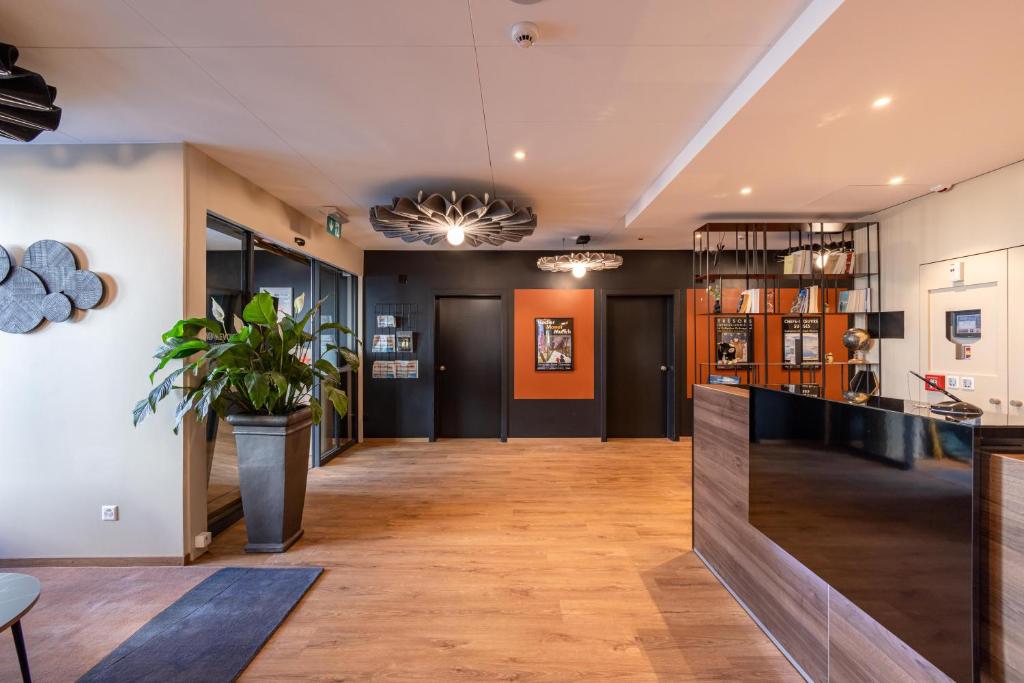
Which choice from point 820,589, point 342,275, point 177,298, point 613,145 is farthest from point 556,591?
point 342,275

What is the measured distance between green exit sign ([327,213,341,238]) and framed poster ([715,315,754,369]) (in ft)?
17.2

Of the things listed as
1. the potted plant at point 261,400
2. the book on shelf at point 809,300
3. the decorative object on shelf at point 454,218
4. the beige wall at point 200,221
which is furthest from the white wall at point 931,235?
the beige wall at point 200,221

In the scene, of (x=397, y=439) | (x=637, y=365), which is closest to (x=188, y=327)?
(x=397, y=439)

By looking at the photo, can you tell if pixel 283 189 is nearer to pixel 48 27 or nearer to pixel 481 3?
pixel 48 27

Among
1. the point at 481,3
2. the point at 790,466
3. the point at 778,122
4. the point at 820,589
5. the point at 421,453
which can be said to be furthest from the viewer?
the point at 421,453

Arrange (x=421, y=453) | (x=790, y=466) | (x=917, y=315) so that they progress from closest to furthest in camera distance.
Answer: (x=790, y=466), (x=917, y=315), (x=421, y=453)

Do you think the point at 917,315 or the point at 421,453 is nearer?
the point at 917,315

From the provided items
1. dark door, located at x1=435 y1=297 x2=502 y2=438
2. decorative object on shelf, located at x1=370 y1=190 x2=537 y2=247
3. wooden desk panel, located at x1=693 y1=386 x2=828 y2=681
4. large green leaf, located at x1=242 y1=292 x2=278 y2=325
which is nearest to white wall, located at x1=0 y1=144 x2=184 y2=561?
large green leaf, located at x1=242 y1=292 x2=278 y2=325

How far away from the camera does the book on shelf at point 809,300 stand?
175 inches

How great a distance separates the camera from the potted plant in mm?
2857

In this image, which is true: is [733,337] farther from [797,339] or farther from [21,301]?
[21,301]

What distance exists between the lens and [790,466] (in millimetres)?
2002

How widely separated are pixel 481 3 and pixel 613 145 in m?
1.52

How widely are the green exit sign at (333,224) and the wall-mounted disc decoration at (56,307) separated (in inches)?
87.9
